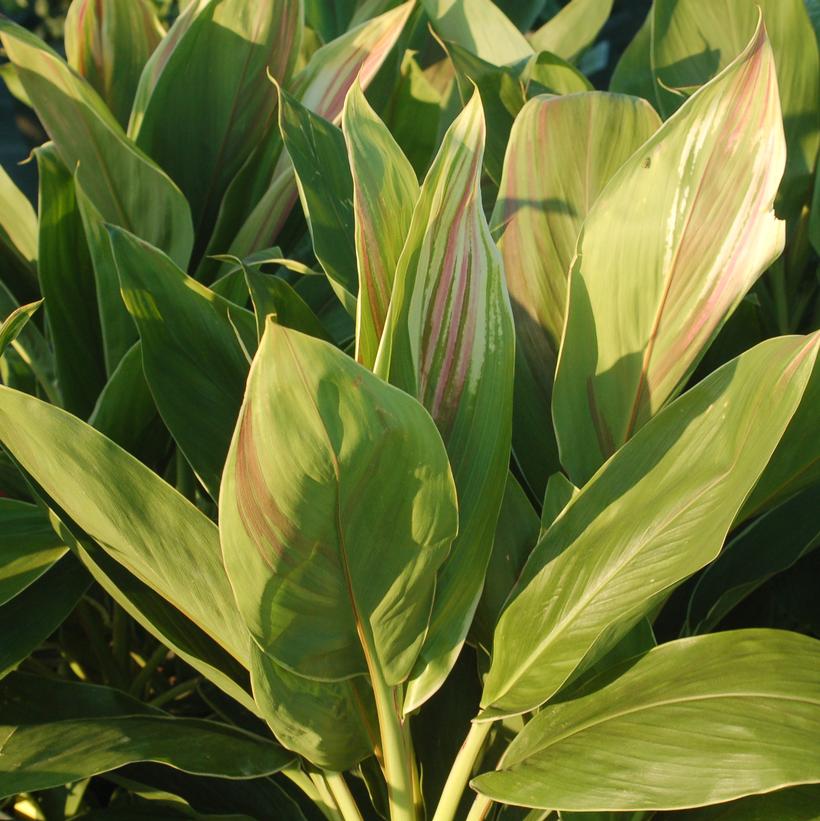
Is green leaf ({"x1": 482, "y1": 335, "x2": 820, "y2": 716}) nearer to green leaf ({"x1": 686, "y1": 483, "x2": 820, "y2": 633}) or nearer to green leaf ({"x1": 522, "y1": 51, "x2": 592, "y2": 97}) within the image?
green leaf ({"x1": 686, "y1": 483, "x2": 820, "y2": 633})

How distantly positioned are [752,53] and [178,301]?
35 centimetres

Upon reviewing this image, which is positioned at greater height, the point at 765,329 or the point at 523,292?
the point at 523,292

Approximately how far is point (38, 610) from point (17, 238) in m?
0.32

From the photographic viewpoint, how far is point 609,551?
0.50 metres

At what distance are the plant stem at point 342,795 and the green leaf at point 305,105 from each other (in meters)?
0.41

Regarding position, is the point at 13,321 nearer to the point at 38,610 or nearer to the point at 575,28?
the point at 38,610

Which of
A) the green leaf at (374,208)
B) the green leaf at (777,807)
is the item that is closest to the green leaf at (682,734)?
the green leaf at (777,807)

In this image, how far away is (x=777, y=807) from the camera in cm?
58

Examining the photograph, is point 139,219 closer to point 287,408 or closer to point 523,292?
point 523,292

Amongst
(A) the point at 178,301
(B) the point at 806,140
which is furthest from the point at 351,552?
(B) the point at 806,140

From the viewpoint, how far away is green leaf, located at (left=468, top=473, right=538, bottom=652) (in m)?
0.61

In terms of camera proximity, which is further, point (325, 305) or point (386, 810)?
point (325, 305)

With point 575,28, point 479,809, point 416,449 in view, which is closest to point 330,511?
point 416,449

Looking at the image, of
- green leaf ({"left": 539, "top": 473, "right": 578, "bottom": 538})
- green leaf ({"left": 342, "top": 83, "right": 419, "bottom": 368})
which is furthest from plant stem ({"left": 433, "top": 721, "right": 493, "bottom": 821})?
green leaf ({"left": 342, "top": 83, "right": 419, "bottom": 368})
